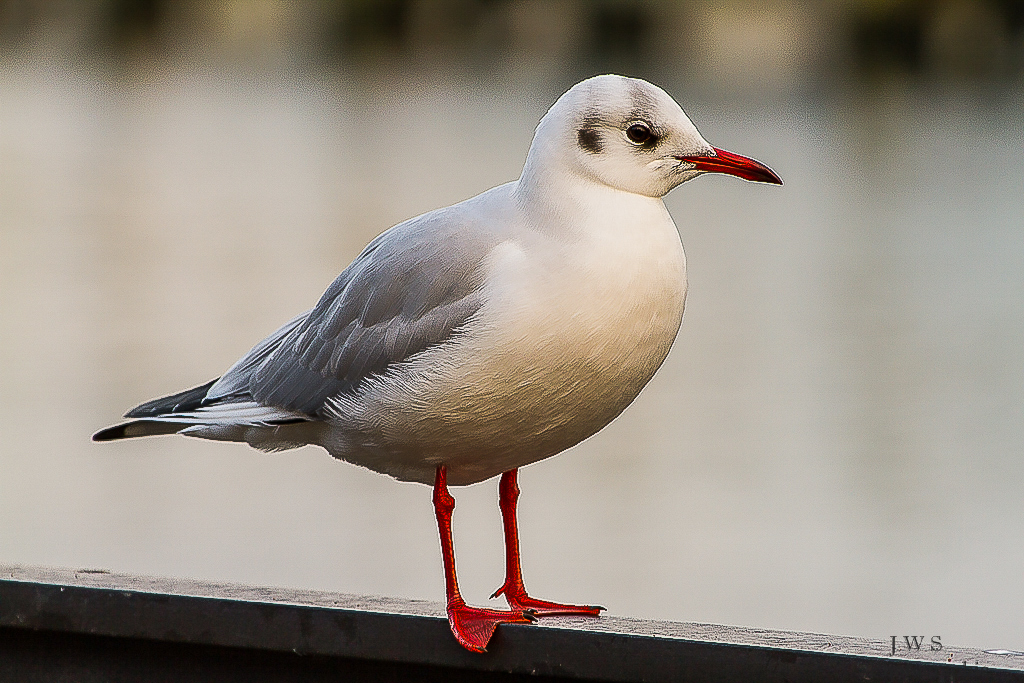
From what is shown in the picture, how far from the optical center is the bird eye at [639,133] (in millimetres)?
1808

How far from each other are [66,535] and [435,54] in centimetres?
1159

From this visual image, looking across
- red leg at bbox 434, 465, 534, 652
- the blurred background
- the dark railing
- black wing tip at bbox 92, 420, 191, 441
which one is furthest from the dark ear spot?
the blurred background

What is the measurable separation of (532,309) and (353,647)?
0.50 metres

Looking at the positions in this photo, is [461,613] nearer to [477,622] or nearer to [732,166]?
[477,622]

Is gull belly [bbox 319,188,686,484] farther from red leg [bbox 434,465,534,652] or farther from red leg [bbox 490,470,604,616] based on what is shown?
red leg [bbox 490,470,604,616]

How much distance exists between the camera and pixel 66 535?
5934 mm

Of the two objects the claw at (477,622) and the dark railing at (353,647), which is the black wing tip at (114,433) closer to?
the dark railing at (353,647)

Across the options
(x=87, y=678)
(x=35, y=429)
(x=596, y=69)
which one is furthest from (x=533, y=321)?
(x=596, y=69)

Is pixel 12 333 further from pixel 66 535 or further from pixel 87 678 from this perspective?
pixel 87 678

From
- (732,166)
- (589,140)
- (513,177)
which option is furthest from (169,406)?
(513,177)

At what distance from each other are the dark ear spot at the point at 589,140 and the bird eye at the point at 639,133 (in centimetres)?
4

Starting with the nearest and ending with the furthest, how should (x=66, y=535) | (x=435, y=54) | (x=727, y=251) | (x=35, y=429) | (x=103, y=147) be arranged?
(x=66, y=535)
(x=35, y=429)
(x=727, y=251)
(x=103, y=147)
(x=435, y=54)

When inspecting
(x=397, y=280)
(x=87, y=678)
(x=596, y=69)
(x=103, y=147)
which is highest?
(x=397, y=280)

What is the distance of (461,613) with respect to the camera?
178cm
